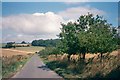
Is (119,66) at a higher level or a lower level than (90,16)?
lower

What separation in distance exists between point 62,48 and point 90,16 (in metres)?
25.5

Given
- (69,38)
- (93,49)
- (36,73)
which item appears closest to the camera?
(93,49)

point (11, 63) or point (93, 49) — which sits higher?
point (93, 49)

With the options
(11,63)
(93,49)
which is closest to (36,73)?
(93,49)

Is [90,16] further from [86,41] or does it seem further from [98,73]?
[98,73]

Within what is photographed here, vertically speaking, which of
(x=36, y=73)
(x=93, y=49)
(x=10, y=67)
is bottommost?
(x=10, y=67)

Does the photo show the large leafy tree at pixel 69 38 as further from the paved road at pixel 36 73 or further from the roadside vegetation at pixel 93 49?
the paved road at pixel 36 73

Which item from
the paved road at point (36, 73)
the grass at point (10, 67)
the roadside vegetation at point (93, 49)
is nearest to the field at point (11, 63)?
the grass at point (10, 67)

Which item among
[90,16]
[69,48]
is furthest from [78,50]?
[90,16]

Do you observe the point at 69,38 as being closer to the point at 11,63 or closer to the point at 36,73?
the point at 36,73

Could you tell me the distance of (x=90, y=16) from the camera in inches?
2672

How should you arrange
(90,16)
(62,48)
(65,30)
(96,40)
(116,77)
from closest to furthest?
(116,77), (96,40), (62,48), (65,30), (90,16)

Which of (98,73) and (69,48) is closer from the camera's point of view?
(98,73)

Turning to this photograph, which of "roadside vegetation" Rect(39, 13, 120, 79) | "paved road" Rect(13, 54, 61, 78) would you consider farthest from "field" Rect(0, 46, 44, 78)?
"roadside vegetation" Rect(39, 13, 120, 79)
